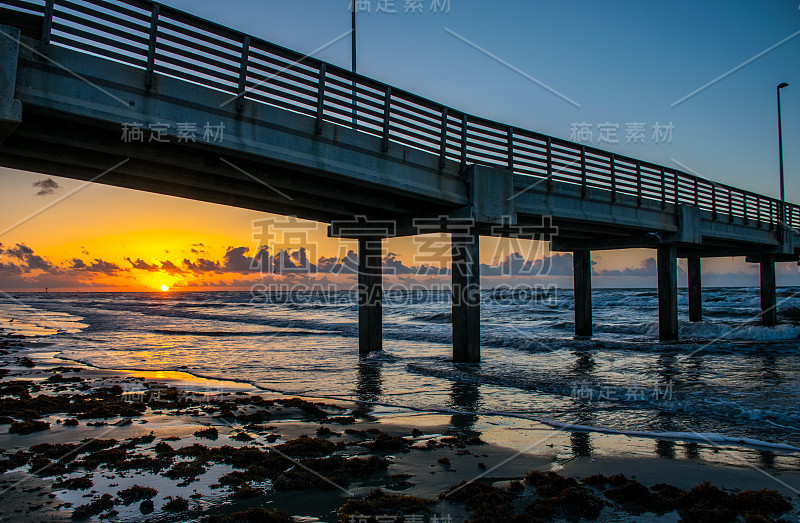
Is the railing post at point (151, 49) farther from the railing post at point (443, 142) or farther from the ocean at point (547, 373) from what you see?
the railing post at point (443, 142)

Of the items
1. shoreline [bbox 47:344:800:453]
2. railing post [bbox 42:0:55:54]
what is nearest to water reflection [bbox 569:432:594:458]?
shoreline [bbox 47:344:800:453]

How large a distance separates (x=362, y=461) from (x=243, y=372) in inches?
378

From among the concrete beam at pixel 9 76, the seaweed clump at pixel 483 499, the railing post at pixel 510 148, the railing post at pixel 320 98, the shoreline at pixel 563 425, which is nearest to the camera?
the seaweed clump at pixel 483 499

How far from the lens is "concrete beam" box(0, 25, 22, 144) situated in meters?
7.31

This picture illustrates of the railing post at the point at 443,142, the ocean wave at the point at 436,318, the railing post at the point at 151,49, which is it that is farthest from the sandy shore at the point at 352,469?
the ocean wave at the point at 436,318

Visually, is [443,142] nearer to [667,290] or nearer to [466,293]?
[466,293]

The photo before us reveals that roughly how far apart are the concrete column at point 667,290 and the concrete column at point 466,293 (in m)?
11.4

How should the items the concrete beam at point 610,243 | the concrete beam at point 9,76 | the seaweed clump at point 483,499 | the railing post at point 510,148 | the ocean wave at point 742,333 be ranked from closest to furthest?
1. the seaweed clump at point 483,499
2. the concrete beam at point 9,76
3. the railing post at point 510,148
4. the concrete beam at point 610,243
5. the ocean wave at point 742,333

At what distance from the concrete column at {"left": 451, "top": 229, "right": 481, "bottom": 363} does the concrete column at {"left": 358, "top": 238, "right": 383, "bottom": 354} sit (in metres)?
3.45

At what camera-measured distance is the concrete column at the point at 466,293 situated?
14991 mm

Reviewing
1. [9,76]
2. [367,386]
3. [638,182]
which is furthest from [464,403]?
[638,182]

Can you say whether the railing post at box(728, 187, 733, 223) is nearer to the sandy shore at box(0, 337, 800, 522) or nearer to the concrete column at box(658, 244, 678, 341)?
the concrete column at box(658, 244, 678, 341)

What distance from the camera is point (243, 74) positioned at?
982 centimetres

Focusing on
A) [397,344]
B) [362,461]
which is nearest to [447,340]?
[397,344]
